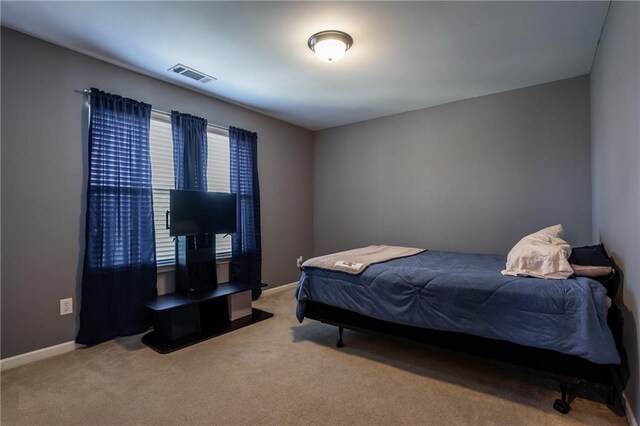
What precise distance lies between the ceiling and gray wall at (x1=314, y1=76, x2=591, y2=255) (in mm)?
317

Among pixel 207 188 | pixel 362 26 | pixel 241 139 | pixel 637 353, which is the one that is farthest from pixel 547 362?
pixel 241 139

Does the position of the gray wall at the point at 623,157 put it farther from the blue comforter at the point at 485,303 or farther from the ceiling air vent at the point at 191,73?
the ceiling air vent at the point at 191,73

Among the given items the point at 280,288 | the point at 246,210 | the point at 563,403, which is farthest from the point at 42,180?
the point at 563,403

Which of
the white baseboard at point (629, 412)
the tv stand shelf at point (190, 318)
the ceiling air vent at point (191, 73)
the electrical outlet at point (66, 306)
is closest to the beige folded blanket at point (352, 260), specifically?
the tv stand shelf at point (190, 318)

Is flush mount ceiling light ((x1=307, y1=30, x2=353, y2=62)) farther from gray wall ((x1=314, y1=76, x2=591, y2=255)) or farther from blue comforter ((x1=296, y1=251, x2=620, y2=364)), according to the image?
gray wall ((x1=314, y1=76, x2=591, y2=255))

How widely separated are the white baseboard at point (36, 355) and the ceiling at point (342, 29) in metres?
2.45

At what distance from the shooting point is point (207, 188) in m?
3.69

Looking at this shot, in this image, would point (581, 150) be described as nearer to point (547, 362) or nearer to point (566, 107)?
point (566, 107)

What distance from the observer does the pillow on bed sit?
6.17 ft

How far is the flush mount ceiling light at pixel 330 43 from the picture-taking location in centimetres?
241

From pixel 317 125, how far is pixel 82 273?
3546mm

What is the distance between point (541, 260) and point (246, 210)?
3146mm

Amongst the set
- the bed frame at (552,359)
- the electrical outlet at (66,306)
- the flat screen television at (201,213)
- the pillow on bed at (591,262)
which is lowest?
the bed frame at (552,359)

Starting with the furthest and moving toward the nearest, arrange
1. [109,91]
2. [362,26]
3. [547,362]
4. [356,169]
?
[356,169] → [109,91] → [362,26] → [547,362]
